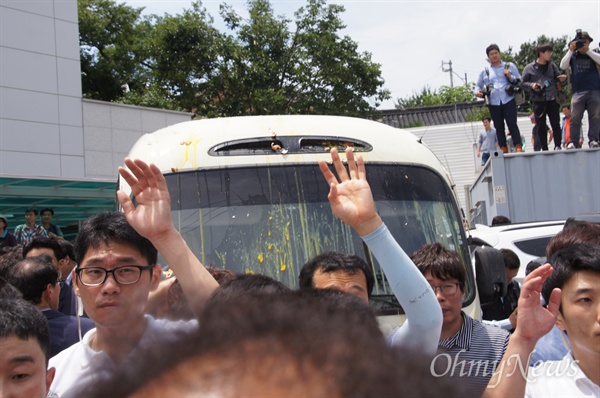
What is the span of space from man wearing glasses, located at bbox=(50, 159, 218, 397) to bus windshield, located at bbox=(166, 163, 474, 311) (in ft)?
5.00

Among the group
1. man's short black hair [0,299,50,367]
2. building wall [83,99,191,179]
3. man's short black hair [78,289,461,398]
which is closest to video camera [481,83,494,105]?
building wall [83,99,191,179]

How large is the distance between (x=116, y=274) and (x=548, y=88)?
1139 cm

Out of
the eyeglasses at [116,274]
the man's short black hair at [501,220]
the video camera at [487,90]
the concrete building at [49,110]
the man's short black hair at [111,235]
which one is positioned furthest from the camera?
the concrete building at [49,110]

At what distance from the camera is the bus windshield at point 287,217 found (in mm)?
5137

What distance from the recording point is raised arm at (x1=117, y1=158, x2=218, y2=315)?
112 inches

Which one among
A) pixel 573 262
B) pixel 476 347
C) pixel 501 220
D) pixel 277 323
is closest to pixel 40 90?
pixel 501 220

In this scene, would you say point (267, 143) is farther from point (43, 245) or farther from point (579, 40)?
point (579, 40)

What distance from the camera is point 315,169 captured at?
5480mm

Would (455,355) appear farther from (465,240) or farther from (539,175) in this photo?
(539,175)

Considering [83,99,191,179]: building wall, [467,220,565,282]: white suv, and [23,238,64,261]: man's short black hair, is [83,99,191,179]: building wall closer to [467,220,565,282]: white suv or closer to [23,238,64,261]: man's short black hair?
[467,220,565,282]: white suv

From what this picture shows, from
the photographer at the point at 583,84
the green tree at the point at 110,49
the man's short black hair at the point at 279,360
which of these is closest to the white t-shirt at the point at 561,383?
the man's short black hair at the point at 279,360

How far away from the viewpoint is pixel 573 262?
3389 mm

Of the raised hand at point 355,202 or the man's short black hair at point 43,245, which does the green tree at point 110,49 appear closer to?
the man's short black hair at point 43,245

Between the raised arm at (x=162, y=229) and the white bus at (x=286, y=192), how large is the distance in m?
1.97
